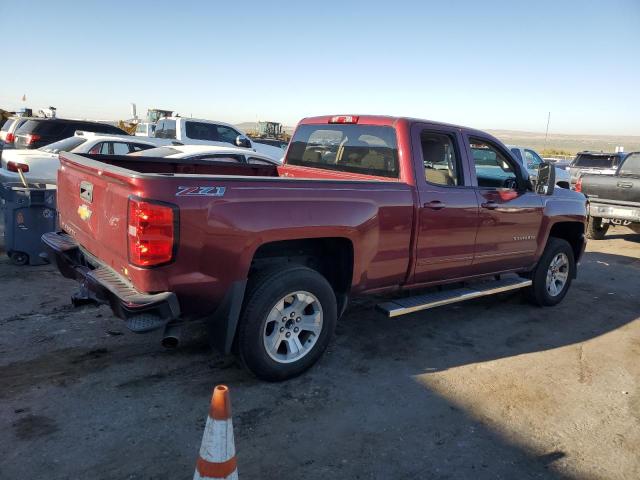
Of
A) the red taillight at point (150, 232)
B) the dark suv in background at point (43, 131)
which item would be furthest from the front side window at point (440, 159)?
the dark suv in background at point (43, 131)

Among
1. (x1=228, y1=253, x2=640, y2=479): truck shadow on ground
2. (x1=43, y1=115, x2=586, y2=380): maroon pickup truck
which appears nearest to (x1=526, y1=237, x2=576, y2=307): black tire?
(x1=43, y1=115, x2=586, y2=380): maroon pickup truck

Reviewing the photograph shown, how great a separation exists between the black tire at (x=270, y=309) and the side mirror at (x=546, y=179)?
2.80m

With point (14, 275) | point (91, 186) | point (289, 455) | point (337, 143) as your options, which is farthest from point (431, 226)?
point (14, 275)

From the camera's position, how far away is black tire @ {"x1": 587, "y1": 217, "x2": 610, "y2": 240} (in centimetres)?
1105

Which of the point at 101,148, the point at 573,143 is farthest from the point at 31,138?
the point at 573,143

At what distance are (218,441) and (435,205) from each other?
2.88 meters

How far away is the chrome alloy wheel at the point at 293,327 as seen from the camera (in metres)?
3.65

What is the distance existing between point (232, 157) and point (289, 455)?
670cm

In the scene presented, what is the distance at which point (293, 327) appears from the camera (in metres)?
3.78

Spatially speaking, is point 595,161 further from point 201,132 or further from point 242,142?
point 201,132

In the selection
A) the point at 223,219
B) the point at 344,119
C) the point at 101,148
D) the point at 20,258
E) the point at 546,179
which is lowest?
the point at 20,258

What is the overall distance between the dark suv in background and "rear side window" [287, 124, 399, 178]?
31.7 ft

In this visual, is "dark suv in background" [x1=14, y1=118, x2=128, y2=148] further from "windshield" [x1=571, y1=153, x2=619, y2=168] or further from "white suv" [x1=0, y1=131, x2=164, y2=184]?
"windshield" [x1=571, y1=153, x2=619, y2=168]

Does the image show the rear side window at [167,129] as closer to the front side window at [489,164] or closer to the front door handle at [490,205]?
the front side window at [489,164]
